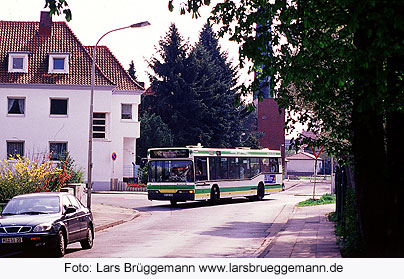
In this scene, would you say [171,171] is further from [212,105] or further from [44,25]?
[212,105]

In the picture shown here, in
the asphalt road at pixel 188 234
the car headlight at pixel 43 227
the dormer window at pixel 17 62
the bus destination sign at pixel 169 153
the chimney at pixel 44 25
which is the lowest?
the asphalt road at pixel 188 234

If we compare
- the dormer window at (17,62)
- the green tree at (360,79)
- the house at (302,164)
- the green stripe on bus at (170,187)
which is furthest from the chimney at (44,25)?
the house at (302,164)

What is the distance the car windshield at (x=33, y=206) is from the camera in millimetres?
14828

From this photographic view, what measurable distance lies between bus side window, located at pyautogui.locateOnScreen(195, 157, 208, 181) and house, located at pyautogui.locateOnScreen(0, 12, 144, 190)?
1905cm

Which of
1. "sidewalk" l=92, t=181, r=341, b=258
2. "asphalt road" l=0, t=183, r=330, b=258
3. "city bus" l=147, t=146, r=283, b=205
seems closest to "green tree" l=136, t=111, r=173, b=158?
"city bus" l=147, t=146, r=283, b=205

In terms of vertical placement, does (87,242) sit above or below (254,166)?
below

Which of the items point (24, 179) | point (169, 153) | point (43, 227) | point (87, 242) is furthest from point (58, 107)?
point (43, 227)

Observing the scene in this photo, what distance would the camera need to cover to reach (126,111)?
53.6 m

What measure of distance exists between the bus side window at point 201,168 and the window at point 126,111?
21.8 metres

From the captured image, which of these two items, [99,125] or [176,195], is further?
[99,125]

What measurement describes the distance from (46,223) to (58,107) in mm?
37289

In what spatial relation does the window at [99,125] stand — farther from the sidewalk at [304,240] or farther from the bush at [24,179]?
the sidewalk at [304,240]

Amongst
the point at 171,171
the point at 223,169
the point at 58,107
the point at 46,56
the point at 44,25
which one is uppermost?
the point at 44,25
